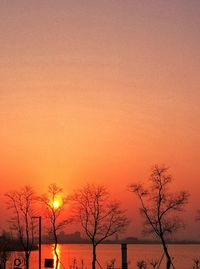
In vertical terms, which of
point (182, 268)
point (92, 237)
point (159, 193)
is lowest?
point (182, 268)

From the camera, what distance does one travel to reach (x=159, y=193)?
153 feet

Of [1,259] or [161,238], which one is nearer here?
[161,238]

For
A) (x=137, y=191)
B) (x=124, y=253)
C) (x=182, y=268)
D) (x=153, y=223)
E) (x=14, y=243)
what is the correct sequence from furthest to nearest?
(x=182, y=268) → (x=14, y=243) → (x=137, y=191) → (x=153, y=223) → (x=124, y=253)

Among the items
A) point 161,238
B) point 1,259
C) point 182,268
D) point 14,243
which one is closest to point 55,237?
point 1,259

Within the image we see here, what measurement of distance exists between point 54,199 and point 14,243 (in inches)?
1349

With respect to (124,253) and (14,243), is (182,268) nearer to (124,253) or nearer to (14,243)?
(14,243)

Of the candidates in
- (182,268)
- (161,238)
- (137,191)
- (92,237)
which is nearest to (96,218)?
(92,237)

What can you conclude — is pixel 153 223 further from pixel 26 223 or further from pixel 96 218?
pixel 26 223

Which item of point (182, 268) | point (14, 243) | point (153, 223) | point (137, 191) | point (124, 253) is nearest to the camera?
point (124, 253)

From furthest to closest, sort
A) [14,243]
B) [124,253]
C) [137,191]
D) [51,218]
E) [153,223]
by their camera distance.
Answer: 1. [14,243]
2. [51,218]
3. [137,191]
4. [153,223]
5. [124,253]

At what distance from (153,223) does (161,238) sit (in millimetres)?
1589

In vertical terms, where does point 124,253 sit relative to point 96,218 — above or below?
below

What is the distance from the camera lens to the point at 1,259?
56.9 meters

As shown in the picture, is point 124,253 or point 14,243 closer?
point 124,253
